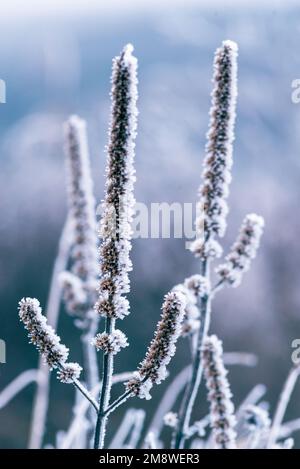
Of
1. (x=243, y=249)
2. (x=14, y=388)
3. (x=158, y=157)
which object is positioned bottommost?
(x=14, y=388)

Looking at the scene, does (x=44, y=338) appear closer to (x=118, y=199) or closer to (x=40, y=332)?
(x=40, y=332)

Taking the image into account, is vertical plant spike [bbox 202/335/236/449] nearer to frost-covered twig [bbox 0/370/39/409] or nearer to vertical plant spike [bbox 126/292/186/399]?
vertical plant spike [bbox 126/292/186/399]

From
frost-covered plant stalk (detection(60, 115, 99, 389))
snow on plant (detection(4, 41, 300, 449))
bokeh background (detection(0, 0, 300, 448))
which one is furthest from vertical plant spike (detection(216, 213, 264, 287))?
bokeh background (detection(0, 0, 300, 448))

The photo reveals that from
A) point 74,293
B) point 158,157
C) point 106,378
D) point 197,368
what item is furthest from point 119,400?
point 158,157

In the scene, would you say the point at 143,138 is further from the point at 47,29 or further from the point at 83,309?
the point at 83,309

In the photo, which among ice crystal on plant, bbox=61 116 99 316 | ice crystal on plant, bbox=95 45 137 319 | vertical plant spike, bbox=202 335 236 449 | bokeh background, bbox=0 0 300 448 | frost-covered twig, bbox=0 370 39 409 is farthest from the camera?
bokeh background, bbox=0 0 300 448
